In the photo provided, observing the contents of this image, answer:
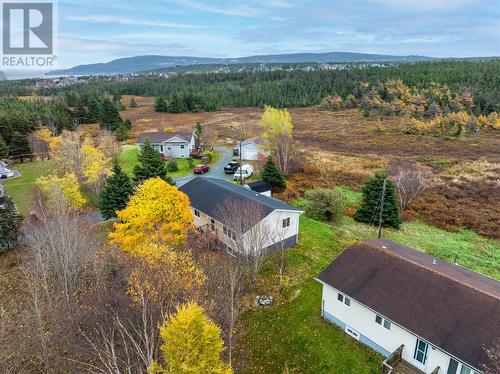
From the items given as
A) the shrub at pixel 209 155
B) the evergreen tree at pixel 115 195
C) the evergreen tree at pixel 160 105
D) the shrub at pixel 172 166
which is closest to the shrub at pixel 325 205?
the evergreen tree at pixel 115 195

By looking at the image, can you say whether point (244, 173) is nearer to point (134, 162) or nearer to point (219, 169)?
point (219, 169)

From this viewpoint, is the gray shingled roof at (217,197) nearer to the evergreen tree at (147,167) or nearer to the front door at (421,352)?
the evergreen tree at (147,167)

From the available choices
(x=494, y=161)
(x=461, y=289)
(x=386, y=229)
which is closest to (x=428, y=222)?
(x=386, y=229)

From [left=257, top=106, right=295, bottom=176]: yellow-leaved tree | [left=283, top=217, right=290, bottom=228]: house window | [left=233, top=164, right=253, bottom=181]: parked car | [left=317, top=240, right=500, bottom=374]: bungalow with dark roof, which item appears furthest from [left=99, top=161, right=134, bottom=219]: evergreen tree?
[left=257, top=106, right=295, bottom=176]: yellow-leaved tree

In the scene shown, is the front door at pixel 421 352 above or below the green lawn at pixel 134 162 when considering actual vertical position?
below

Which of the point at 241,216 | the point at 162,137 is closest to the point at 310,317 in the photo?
the point at 241,216

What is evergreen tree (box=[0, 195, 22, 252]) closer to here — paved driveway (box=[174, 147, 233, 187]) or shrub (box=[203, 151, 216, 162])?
paved driveway (box=[174, 147, 233, 187])

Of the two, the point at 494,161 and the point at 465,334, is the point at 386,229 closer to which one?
the point at 465,334
